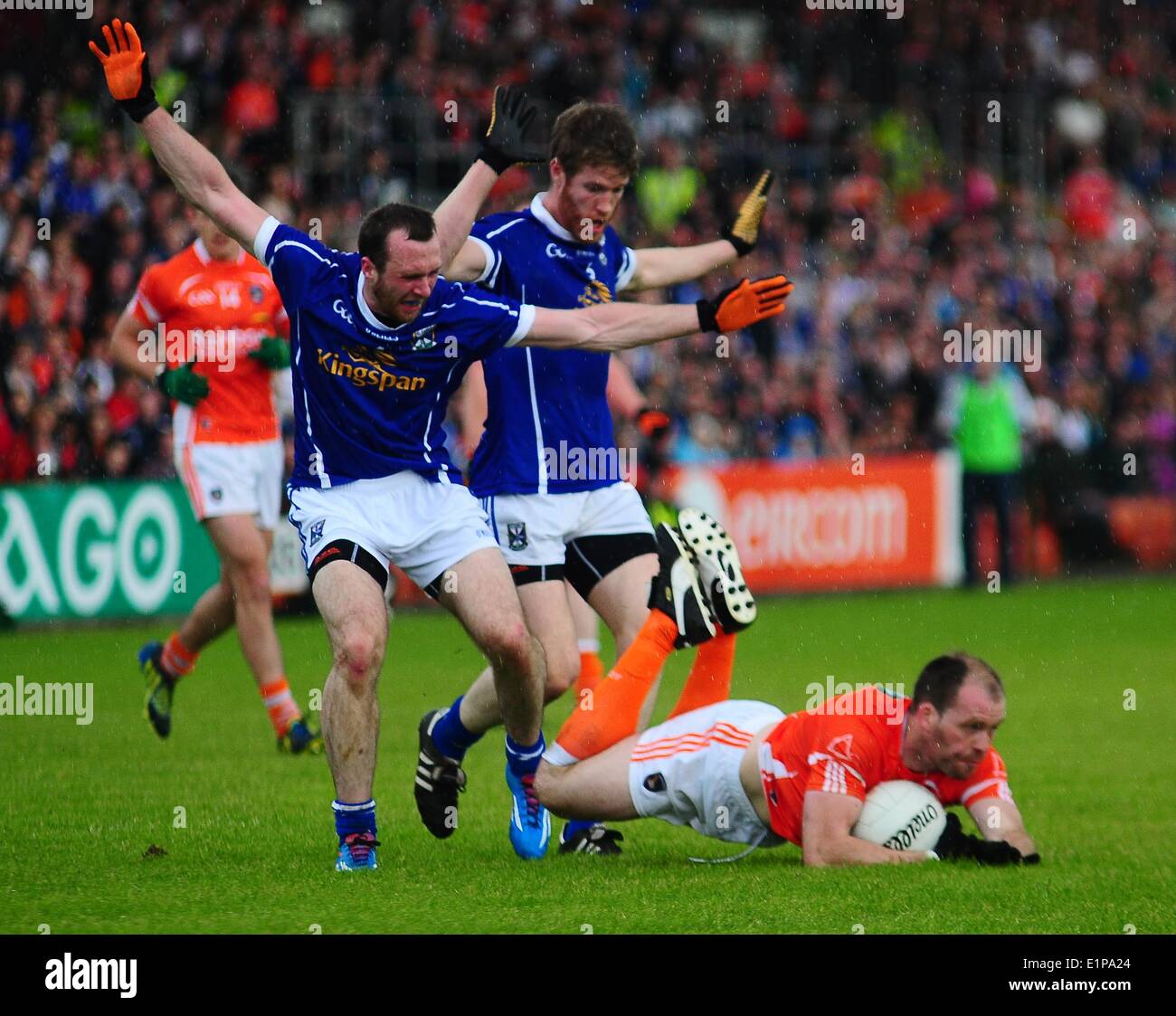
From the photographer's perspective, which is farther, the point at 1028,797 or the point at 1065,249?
the point at 1065,249

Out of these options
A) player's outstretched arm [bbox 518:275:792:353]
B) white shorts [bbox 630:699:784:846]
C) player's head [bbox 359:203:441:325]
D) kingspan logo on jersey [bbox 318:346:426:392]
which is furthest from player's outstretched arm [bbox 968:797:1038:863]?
player's head [bbox 359:203:441:325]

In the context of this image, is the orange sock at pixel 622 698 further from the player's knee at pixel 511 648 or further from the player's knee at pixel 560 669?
the player's knee at pixel 560 669

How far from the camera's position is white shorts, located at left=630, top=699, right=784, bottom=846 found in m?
6.80

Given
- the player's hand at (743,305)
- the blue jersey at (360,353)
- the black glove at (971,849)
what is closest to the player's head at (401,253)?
the blue jersey at (360,353)

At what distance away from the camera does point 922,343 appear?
69.7 ft

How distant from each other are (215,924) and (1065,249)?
67.7 ft

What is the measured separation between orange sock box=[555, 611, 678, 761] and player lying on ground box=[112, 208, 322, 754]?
3.03 m

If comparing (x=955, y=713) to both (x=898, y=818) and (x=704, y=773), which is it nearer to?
(x=898, y=818)

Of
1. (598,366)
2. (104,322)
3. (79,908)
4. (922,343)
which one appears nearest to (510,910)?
(79,908)

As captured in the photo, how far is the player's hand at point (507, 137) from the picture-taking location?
7.36 m

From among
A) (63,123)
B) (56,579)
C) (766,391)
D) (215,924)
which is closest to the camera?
(215,924)

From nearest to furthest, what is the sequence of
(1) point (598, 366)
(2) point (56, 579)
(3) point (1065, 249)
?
(1) point (598, 366) → (2) point (56, 579) → (3) point (1065, 249)

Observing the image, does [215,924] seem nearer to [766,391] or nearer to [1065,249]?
[766,391]

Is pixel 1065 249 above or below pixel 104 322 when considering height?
above
